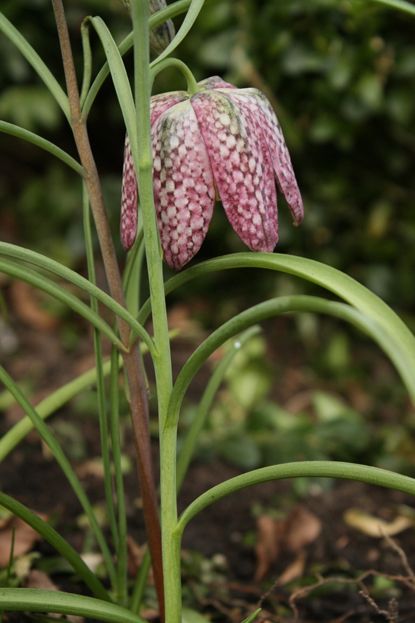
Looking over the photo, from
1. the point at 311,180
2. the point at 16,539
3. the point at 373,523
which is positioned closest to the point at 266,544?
the point at 373,523

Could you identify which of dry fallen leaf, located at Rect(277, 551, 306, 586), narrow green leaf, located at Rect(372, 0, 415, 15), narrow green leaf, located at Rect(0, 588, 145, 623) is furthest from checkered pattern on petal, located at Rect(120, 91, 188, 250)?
dry fallen leaf, located at Rect(277, 551, 306, 586)

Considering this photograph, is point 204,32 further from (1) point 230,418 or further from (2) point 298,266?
(2) point 298,266

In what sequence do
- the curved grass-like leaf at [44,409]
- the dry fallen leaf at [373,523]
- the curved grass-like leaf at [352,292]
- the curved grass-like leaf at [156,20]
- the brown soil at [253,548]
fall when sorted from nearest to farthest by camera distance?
the curved grass-like leaf at [352,292]
the curved grass-like leaf at [156,20]
the curved grass-like leaf at [44,409]
the brown soil at [253,548]
the dry fallen leaf at [373,523]

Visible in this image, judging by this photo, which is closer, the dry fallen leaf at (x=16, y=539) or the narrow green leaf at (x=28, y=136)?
the narrow green leaf at (x=28, y=136)

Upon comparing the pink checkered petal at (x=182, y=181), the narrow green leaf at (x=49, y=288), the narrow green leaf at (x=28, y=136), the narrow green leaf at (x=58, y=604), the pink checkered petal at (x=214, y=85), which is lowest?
the narrow green leaf at (x=58, y=604)

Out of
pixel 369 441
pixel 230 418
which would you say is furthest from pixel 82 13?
pixel 369 441

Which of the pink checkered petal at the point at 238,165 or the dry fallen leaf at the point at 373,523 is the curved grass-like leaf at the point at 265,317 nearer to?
the pink checkered petal at the point at 238,165

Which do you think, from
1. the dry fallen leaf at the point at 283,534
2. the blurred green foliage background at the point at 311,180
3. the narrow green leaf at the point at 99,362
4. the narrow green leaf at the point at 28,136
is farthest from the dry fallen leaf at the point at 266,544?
the narrow green leaf at the point at 28,136
